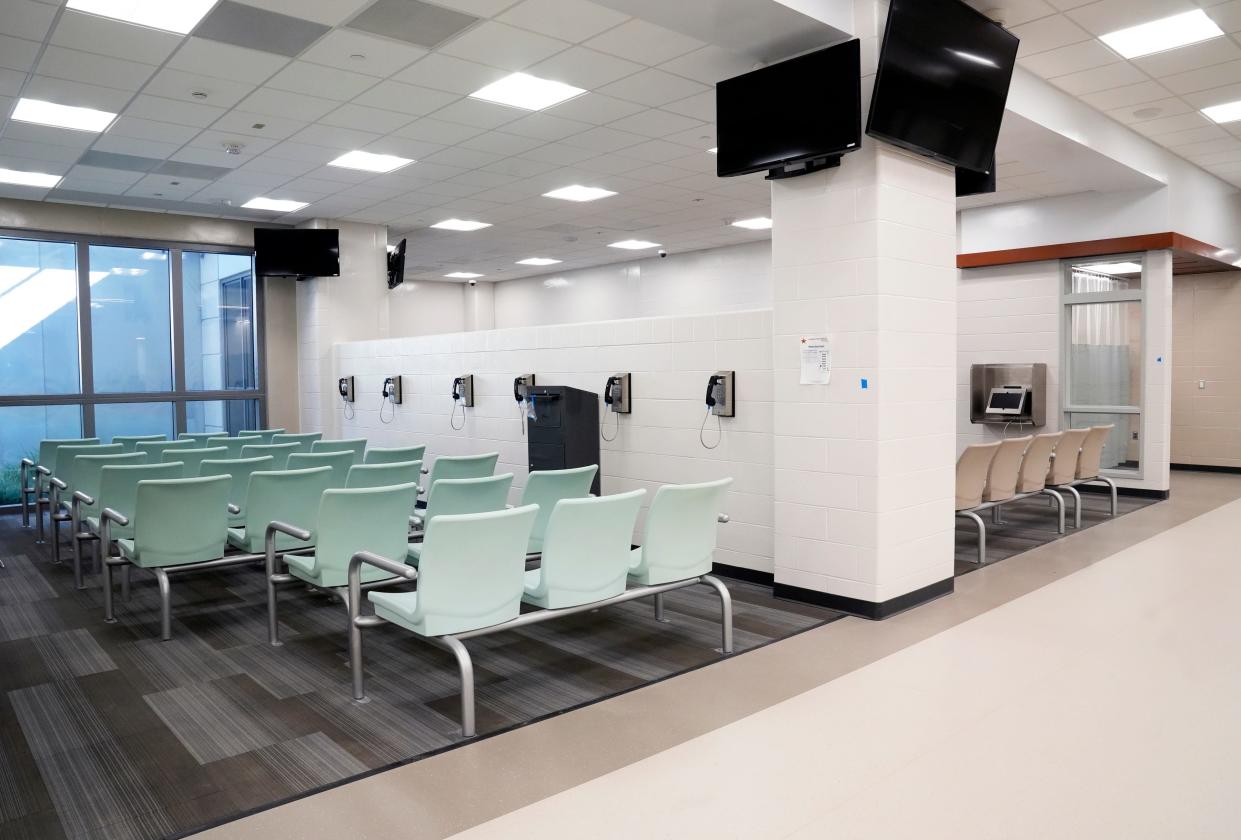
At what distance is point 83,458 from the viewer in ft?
18.5

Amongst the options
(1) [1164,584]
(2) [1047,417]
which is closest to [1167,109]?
(2) [1047,417]

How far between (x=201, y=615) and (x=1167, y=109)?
8.20 m

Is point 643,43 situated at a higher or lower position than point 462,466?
higher

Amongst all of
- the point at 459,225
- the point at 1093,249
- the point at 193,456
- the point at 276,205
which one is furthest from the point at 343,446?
the point at 1093,249

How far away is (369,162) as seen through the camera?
299 inches

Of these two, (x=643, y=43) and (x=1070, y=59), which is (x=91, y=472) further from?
(x=1070, y=59)

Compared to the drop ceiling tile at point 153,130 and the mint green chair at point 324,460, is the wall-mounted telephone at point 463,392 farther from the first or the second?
the drop ceiling tile at point 153,130

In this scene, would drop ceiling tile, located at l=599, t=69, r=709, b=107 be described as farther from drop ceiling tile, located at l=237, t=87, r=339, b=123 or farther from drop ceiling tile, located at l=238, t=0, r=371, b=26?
drop ceiling tile, located at l=237, t=87, r=339, b=123

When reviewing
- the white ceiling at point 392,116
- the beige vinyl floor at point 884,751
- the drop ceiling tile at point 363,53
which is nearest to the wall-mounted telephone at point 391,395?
the white ceiling at point 392,116

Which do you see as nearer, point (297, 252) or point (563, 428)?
point (563, 428)

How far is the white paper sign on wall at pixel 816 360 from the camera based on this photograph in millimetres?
4547

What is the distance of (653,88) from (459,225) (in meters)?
5.41

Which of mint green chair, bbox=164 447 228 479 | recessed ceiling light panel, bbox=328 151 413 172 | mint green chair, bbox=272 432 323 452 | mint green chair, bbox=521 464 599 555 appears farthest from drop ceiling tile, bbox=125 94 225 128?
mint green chair, bbox=521 464 599 555

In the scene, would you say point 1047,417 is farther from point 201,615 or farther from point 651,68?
point 201,615
